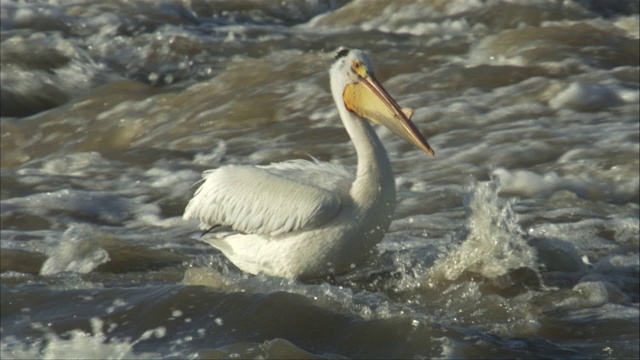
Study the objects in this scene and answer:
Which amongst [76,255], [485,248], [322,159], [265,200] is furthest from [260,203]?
[322,159]

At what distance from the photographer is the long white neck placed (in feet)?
18.3

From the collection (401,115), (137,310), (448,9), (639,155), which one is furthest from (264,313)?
(448,9)

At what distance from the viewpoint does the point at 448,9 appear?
39.5 ft

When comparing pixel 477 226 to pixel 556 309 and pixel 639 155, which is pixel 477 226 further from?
pixel 639 155

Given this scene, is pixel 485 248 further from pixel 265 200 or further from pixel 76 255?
pixel 76 255

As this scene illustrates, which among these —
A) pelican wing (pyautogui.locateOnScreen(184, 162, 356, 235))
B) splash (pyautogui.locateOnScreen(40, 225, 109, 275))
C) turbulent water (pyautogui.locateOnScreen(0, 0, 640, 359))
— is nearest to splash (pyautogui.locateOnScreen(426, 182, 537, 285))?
turbulent water (pyautogui.locateOnScreen(0, 0, 640, 359))

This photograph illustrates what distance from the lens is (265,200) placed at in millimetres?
5789

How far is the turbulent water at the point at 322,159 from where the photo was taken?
17.3ft

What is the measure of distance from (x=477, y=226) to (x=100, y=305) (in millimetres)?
1765

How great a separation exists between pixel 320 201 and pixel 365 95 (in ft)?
2.05

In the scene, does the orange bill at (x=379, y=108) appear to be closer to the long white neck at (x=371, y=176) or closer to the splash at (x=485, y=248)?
the long white neck at (x=371, y=176)

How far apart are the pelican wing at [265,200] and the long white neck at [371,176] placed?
0.11m

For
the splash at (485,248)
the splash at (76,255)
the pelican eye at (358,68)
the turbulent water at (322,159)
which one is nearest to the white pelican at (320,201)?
the pelican eye at (358,68)

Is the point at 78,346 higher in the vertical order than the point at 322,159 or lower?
higher
